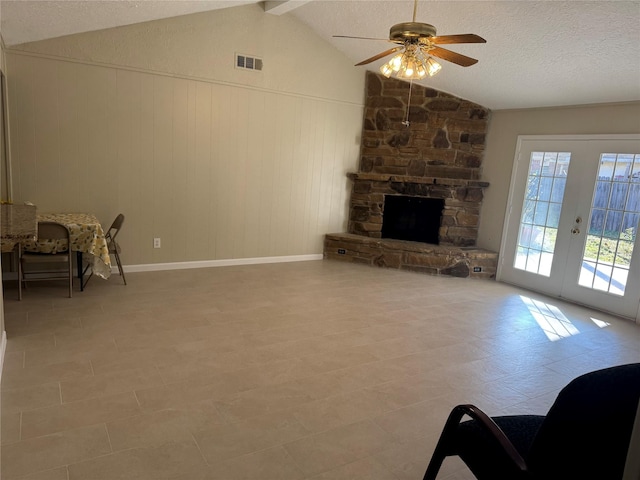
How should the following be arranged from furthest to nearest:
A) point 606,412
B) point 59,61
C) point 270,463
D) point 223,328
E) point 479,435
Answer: point 59,61 → point 223,328 → point 270,463 → point 479,435 → point 606,412

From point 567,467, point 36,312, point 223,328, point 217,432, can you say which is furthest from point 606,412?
point 36,312

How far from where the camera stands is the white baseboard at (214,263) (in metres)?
5.20

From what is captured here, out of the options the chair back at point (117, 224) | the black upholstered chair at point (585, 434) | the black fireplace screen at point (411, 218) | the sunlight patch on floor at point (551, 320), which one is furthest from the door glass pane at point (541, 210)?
the chair back at point (117, 224)

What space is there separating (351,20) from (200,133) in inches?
85.3

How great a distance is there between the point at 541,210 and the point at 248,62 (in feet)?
13.1

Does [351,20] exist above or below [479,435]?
above

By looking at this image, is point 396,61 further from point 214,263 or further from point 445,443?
point 214,263

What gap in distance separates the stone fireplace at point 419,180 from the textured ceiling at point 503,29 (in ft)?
2.12

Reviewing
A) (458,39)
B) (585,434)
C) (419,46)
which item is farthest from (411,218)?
(585,434)

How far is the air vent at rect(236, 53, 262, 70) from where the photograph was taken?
5.39 metres

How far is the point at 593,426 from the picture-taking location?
1306 mm

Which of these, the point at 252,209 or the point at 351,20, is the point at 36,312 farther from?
the point at 351,20

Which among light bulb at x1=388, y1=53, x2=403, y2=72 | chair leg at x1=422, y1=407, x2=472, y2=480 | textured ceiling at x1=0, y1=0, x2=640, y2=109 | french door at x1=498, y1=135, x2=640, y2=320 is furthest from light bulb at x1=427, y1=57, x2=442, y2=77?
french door at x1=498, y1=135, x2=640, y2=320

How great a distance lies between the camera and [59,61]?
175 inches
